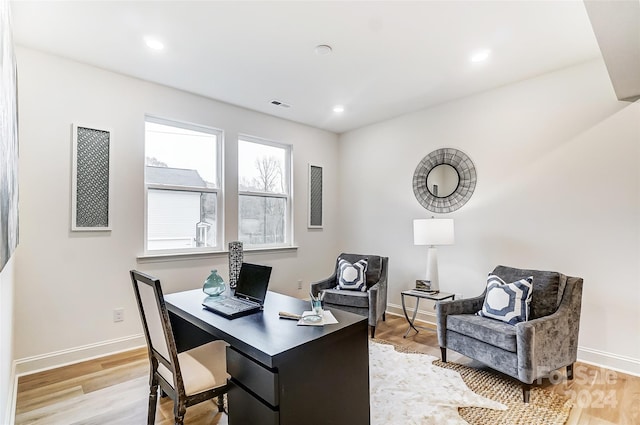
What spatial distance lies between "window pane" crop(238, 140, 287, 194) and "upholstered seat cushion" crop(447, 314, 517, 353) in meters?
2.86

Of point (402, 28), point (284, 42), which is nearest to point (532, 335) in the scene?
point (402, 28)

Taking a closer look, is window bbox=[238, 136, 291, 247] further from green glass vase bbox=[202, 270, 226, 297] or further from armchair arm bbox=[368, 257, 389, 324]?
green glass vase bbox=[202, 270, 226, 297]

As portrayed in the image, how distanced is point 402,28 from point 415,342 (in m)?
2.94

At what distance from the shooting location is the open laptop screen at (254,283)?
2.05m

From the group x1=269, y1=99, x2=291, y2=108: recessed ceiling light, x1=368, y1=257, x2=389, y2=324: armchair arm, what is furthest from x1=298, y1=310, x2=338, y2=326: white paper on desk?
x1=269, y1=99, x2=291, y2=108: recessed ceiling light

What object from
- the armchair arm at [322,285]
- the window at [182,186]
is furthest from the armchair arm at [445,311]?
the window at [182,186]

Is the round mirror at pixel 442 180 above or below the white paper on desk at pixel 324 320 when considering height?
above

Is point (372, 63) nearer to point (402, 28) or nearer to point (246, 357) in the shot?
point (402, 28)

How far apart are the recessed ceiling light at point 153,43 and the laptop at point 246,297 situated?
6.53 ft

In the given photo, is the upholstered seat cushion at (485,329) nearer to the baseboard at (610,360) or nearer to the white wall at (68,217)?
the baseboard at (610,360)

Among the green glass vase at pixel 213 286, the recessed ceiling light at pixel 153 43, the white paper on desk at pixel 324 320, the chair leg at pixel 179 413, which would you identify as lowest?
the chair leg at pixel 179 413

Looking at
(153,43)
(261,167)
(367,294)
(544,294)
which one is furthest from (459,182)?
(153,43)

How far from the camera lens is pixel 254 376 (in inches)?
56.9

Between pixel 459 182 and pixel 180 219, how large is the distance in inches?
130
